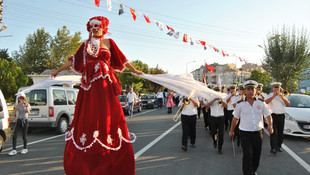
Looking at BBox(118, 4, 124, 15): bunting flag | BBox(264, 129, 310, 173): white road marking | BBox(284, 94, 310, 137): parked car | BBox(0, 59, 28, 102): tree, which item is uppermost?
BBox(118, 4, 124, 15): bunting flag

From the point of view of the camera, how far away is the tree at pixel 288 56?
1861 centimetres

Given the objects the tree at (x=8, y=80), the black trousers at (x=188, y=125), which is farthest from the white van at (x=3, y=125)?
the tree at (x=8, y=80)

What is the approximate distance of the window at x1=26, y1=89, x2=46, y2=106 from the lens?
8.52 meters

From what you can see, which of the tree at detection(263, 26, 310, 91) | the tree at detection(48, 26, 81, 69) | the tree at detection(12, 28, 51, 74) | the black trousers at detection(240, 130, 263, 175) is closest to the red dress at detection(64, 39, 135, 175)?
the black trousers at detection(240, 130, 263, 175)

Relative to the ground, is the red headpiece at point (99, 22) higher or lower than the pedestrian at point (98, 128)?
higher

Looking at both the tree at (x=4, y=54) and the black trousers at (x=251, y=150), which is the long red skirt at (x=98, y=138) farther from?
the tree at (x=4, y=54)

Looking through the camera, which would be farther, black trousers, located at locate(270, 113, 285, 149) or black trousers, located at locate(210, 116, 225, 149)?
black trousers, located at locate(210, 116, 225, 149)

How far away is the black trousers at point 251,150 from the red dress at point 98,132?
2.40 metres

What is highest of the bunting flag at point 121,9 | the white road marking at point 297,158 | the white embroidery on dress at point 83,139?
the bunting flag at point 121,9

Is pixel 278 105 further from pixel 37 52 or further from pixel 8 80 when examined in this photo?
Result: pixel 37 52

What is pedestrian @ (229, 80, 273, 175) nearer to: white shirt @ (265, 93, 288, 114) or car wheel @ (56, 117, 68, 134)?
white shirt @ (265, 93, 288, 114)

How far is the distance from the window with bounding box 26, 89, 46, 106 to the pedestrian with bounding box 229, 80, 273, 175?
725 centimetres

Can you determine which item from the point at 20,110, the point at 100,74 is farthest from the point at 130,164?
the point at 20,110

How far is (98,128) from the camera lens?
261 cm
